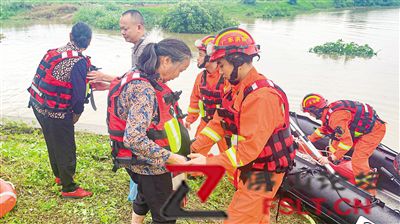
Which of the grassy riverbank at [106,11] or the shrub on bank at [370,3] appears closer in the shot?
the grassy riverbank at [106,11]

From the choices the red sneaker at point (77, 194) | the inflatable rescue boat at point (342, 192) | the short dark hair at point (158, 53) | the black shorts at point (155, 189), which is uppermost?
the short dark hair at point (158, 53)

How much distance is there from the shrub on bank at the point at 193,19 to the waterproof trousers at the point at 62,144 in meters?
16.0

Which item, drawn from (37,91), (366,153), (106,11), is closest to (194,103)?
(37,91)

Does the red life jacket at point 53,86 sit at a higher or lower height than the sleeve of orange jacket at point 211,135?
higher

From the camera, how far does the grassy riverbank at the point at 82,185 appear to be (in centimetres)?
289

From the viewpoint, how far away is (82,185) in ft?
11.0

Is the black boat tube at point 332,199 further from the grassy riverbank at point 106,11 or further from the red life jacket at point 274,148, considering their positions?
the grassy riverbank at point 106,11

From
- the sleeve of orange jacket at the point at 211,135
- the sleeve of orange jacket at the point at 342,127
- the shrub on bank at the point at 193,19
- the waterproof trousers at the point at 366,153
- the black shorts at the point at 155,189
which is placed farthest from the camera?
the shrub on bank at the point at 193,19

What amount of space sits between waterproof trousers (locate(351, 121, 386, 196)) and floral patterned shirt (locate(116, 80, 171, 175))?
289 centimetres

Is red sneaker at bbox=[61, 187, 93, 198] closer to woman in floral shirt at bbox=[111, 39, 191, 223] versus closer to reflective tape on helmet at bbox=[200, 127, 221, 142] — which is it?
woman in floral shirt at bbox=[111, 39, 191, 223]

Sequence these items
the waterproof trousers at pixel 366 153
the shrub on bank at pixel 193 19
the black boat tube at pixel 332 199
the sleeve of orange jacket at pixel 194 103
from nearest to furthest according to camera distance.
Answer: the black boat tube at pixel 332 199 → the waterproof trousers at pixel 366 153 → the sleeve of orange jacket at pixel 194 103 → the shrub on bank at pixel 193 19

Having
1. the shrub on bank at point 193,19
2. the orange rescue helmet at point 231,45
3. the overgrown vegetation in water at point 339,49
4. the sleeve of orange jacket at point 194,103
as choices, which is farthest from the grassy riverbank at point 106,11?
the orange rescue helmet at point 231,45

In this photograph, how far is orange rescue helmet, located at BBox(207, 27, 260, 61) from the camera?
207cm

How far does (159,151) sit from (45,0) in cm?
3131
